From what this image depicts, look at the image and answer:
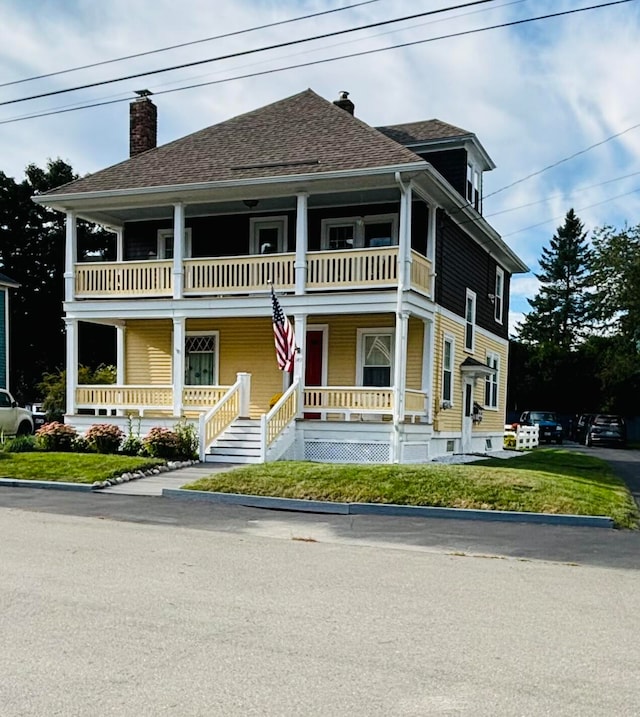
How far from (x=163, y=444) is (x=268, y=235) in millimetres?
6942

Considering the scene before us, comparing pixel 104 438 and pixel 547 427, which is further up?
pixel 104 438

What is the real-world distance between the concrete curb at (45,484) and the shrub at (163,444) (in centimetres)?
305

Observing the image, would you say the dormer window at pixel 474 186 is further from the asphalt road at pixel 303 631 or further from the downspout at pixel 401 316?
the asphalt road at pixel 303 631

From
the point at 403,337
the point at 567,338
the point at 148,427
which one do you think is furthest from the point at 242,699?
the point at 567,338

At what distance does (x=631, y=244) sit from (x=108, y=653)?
156 ft

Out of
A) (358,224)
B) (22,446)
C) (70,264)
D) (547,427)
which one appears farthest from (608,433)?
(22,446)

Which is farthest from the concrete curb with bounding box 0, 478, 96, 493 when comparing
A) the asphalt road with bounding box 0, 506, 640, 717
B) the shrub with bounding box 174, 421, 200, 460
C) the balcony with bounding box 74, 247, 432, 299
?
the balcony with bounding box 74, 247, 432, 299

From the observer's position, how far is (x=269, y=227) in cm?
2144

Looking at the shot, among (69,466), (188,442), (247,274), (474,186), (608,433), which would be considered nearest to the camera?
(69,466)

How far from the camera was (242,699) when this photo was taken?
4297 millimetres

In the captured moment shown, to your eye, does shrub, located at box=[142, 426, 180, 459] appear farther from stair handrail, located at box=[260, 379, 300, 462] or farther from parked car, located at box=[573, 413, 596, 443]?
parked car, located at box=[573, 413, 596, 443]

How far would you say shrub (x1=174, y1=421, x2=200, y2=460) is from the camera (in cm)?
1742

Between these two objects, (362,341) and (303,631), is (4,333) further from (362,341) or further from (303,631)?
(303,631)

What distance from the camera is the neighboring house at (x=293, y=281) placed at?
60.2ft
